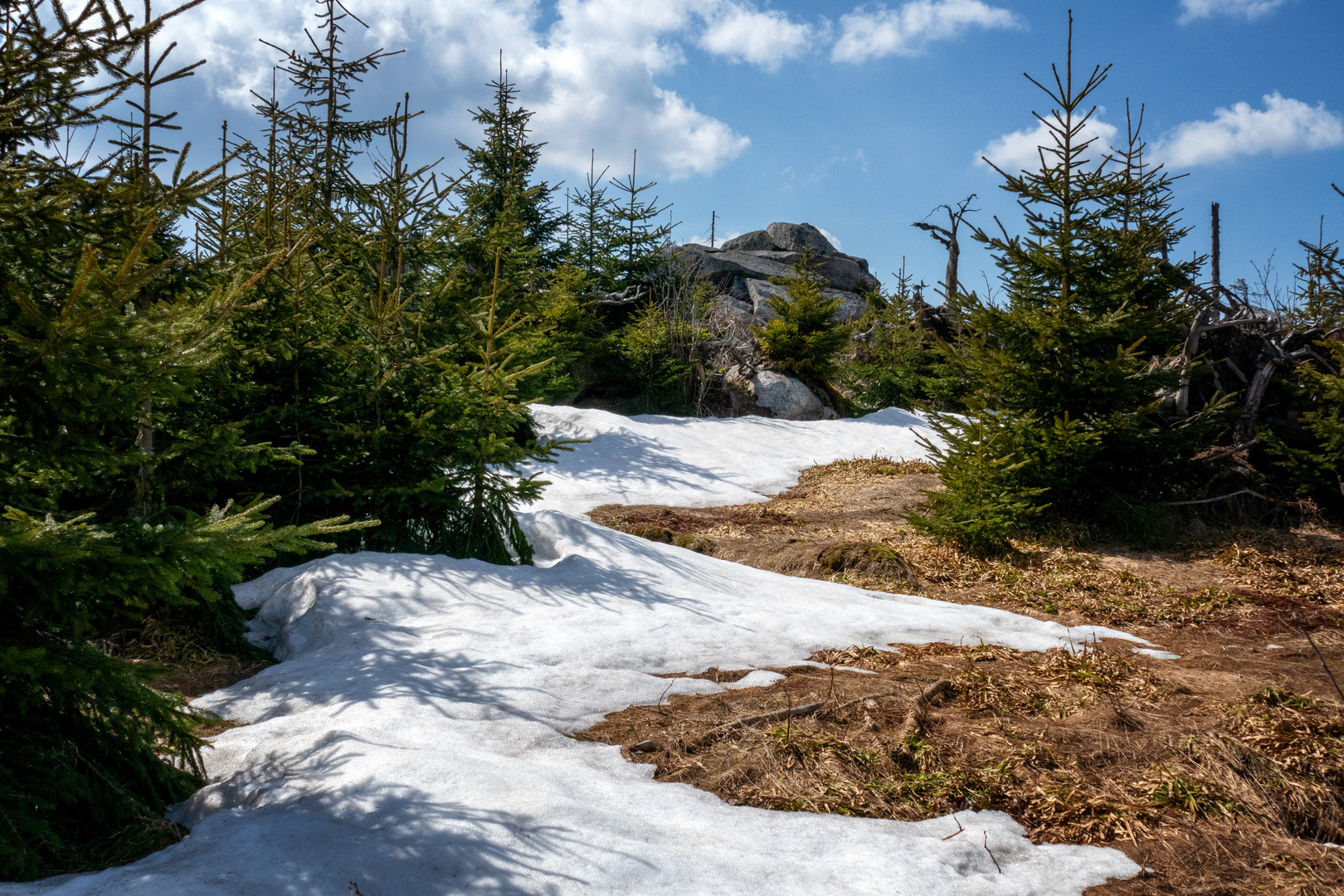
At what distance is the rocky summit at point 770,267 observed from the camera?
24531mm

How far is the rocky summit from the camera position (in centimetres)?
2453

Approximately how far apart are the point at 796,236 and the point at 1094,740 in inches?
1172

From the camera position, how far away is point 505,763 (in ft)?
10.4

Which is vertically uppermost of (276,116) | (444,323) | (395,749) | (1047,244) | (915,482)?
(276,116)

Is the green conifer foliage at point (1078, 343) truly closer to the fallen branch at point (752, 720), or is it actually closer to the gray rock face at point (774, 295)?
the fallen branch at point (752, 720)

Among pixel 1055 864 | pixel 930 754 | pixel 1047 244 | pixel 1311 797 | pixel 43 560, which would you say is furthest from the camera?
pixel 1047 244

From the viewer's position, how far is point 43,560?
2234mm

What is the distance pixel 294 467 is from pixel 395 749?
11.3 ft

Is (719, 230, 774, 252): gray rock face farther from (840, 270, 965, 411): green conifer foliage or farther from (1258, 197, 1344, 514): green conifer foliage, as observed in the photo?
(1258, 197, 1344, 514): green conifer foliage

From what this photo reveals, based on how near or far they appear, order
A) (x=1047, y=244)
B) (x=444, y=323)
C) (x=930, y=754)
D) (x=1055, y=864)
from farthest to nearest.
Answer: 1. (x=1047, y=244)
2. (x=444, y=323)
3. (x=930, y=754)
4. (x=1055, y=864)

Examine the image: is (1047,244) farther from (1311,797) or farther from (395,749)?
(395,749)

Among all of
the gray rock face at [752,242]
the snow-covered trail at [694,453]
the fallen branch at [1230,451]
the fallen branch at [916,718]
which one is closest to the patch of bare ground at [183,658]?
the fallen branch at [916,718]

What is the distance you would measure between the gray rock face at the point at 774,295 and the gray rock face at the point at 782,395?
15.8 ft

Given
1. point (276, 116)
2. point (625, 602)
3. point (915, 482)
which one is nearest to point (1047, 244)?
point (915, 482)
